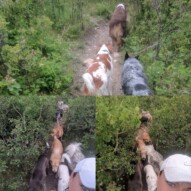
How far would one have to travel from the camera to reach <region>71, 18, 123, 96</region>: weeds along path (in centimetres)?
517

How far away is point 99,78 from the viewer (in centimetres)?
475

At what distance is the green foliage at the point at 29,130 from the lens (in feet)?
11.8

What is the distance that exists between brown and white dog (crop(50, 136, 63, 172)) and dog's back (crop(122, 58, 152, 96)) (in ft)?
3.47

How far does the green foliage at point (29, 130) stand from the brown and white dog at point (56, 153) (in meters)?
0.06

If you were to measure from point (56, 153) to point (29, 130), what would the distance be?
0.97 feet

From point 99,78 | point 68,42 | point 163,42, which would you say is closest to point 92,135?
point 99,78

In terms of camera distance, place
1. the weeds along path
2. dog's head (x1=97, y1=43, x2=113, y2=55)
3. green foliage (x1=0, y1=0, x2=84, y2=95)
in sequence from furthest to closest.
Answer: dog's head (x1=97, y1=43, x2=113, y2=55), the weeds along path, green foliage (x1=0, y1=0, x2=84, y2=95)

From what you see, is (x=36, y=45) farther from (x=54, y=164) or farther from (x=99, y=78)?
(x=54, y=164)

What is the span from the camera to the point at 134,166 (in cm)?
357

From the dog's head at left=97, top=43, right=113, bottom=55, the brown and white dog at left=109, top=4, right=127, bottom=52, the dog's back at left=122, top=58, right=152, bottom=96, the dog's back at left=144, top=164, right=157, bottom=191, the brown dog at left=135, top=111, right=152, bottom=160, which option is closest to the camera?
the dog's back at left=144, top=164, right=157, bottom=191

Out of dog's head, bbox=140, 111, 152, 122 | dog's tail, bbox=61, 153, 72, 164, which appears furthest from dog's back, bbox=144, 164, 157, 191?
dog's tail, bbox=61, 153, 72, 164

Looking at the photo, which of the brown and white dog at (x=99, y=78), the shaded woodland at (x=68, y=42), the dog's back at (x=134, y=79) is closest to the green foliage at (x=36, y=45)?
the shaded woodland at (x=68, y=42)

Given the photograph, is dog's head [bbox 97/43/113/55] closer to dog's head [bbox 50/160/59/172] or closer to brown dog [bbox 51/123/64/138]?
brown dog [bbox 51/123/64/138]

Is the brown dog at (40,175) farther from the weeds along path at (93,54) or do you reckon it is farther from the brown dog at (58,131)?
the weeds along path at (93,54)
